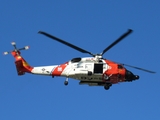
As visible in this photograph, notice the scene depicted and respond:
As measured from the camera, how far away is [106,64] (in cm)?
3884

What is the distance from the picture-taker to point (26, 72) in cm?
4028

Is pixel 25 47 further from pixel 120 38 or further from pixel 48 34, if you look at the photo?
pixel 120 38

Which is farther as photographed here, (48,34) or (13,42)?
(13,42)

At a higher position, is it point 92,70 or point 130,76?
point 92,70

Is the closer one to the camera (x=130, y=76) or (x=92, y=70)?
(x=92, y=70)

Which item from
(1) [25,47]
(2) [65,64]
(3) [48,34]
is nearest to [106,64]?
(2) [65,64]

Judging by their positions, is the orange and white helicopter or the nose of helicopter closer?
the orange and white helicopter

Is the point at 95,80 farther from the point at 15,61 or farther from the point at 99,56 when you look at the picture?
the point at 15,61

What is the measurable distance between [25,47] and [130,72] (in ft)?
38.3

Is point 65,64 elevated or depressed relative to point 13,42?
depressed

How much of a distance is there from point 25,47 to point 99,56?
828 centimetres

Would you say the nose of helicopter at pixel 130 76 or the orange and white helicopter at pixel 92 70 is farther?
the nose of helicopter at pixel 130 76

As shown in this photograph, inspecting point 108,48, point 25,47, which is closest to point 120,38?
point 108,48

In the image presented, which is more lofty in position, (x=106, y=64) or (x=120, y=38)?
(x=120, y=38)
